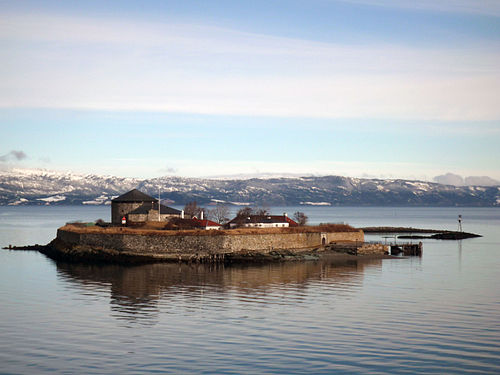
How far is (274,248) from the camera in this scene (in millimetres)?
67312

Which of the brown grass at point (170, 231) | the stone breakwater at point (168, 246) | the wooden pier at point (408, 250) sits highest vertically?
the brown grass at point (170, 231)

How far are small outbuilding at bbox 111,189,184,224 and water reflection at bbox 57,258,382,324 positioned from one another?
49.9ft

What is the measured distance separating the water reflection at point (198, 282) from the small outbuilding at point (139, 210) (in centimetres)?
1521

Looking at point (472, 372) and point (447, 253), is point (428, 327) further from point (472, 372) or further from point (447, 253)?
point (447, 253)

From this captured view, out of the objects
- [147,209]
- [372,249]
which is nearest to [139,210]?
[147,209]

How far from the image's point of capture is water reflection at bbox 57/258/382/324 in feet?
129

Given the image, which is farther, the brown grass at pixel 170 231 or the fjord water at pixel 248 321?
the brown grass at pixel 170 231

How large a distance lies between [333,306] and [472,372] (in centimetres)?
1469

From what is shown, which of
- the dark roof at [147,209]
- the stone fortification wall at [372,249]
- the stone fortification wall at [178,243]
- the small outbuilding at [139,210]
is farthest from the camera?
the dark roof at [147,209]

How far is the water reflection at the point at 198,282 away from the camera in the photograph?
39.2 meters

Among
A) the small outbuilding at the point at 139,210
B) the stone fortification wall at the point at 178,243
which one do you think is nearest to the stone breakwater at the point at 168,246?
the stone fortification wall at the point at 178,243

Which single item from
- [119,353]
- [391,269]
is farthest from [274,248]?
[119,353]

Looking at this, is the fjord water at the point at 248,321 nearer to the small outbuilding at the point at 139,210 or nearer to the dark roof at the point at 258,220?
the small outbuilding at the point at 139,210

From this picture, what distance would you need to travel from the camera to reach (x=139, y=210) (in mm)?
77562
